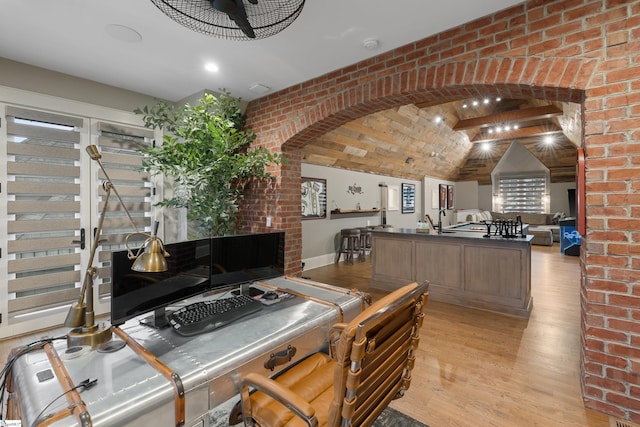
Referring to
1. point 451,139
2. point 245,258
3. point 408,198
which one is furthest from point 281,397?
point 451,139

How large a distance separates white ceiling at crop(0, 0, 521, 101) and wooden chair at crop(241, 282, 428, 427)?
2.07 metres

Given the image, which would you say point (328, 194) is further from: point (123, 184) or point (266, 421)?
point (266, 421)

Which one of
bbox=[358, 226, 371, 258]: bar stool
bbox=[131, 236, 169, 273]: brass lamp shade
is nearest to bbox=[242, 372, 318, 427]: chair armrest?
bbox=[131, 236, 169, 273]: brass lamp shade

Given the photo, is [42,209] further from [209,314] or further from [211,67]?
[209,314]

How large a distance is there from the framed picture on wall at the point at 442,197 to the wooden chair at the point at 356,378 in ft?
32.2

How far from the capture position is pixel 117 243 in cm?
353

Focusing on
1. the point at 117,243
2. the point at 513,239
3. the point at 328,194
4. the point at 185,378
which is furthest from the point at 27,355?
the point at 328,194

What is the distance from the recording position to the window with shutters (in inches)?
114

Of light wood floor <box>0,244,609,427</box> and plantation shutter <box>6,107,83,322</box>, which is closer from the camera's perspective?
light wood floor <box>0,244,609,427</box>

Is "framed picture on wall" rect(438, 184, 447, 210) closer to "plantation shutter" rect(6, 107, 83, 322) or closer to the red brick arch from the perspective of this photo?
the red brick arch

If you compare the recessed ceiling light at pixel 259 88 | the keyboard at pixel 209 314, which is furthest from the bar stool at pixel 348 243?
the keyboard at pixel 209 314

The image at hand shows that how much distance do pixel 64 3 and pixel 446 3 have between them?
8.75 ft

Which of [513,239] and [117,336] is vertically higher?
[513,239]

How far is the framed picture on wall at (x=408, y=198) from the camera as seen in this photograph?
8469 mm
